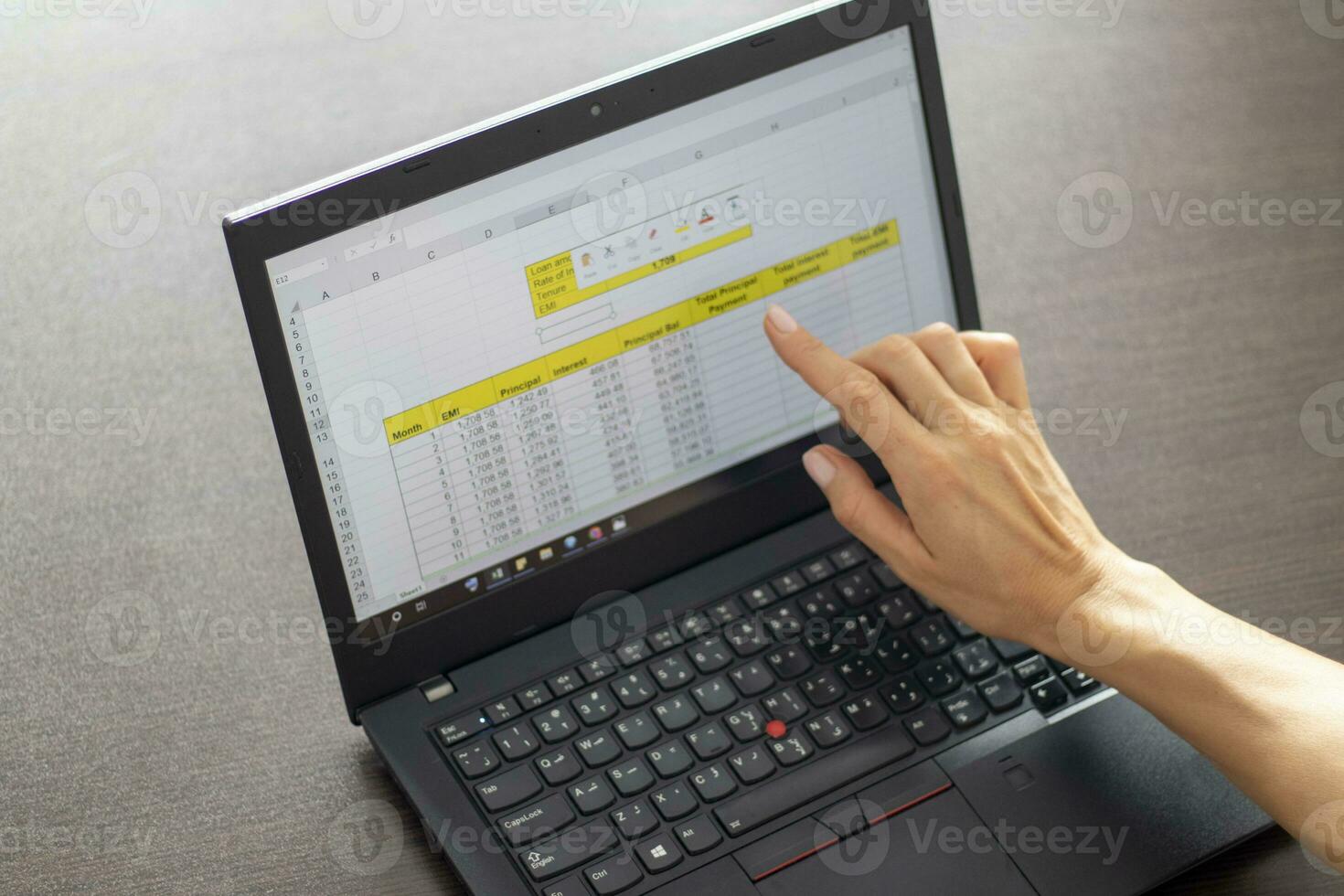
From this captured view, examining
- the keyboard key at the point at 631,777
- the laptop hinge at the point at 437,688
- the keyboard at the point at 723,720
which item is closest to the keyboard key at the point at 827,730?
the keyboard at the point at 723,720

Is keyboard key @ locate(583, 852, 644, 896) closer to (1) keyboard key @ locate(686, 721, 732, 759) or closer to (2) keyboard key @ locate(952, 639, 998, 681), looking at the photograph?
(1) keyboard key @ locate(686, 721, 732, 759)

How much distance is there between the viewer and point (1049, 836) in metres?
0.79

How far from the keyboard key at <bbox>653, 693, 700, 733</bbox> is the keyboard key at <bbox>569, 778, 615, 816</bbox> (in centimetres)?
5

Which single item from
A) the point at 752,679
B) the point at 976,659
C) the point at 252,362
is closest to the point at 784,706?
the point at 752,679

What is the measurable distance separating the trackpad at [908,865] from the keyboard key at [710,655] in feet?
0.45

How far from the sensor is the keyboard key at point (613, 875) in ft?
2.50

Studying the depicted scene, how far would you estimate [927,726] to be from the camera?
2.77 ft

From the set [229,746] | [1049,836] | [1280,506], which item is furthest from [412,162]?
[1280,506]

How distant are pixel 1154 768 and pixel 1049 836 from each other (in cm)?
9

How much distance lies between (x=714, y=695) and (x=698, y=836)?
0.31 feet

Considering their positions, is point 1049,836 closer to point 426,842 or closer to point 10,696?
point 426,842

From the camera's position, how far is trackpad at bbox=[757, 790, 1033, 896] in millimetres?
767

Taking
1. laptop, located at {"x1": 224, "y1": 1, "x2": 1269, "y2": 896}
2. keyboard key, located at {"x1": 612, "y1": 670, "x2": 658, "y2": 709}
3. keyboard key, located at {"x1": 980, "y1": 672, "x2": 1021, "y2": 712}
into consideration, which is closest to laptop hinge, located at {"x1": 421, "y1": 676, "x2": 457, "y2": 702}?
laptop, located at {"x1": 224, "y1": 1, "x2": 1269, "y2": 896}

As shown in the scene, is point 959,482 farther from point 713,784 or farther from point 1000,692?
point 713,784
